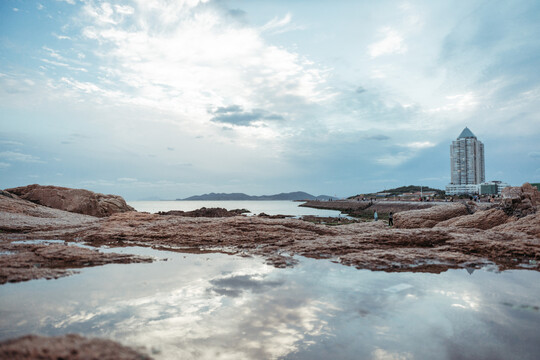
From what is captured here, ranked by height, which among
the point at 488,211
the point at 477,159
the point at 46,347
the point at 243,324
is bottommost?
the point at 243,324

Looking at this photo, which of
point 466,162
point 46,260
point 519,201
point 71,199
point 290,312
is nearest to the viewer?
point 290,312

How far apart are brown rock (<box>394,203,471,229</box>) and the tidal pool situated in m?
9.28

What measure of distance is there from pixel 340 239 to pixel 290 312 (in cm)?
618

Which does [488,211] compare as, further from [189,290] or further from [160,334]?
[160,334]

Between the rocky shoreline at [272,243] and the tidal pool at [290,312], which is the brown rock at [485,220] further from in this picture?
the tidal pool at [290,312]

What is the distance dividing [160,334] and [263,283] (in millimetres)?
2569

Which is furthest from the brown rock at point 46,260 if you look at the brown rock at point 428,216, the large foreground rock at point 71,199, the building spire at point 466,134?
the building spire at point 466,134

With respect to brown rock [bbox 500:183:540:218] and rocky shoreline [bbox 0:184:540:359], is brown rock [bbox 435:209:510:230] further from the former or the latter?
brown rock [bbox 500:183:540:218]

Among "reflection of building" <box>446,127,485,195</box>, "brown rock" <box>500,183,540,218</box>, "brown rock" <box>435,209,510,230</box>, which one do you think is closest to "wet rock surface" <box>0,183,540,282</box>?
"brown rock" <box>435,209,510,230</box>

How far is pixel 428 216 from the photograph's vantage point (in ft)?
52.9

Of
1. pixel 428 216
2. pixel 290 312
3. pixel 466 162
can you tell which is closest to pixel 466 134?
A: pixel 466 162

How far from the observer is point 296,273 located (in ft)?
22.1

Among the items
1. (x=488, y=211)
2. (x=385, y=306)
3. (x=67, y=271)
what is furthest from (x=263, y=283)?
(x=488, y=211)

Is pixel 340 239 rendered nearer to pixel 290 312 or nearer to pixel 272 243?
pixel 272 243
